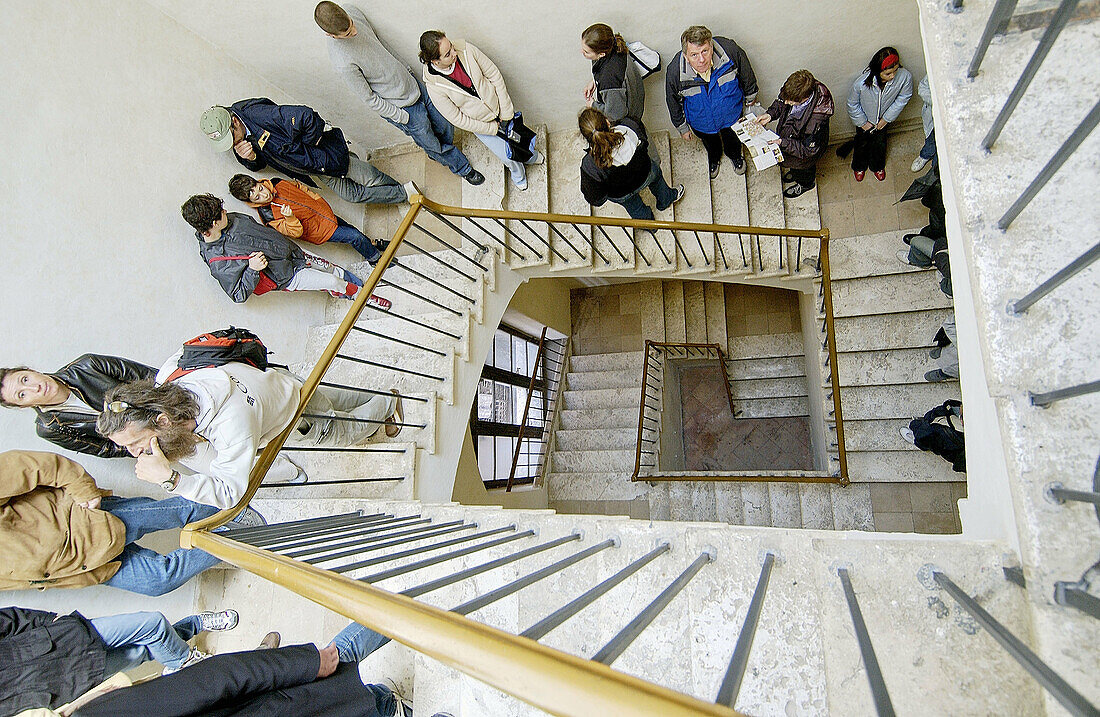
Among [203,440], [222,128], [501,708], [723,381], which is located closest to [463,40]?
[222,128]

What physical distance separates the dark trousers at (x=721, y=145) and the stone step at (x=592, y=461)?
12.0 feet

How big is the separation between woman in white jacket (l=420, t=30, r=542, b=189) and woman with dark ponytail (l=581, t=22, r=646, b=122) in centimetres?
92

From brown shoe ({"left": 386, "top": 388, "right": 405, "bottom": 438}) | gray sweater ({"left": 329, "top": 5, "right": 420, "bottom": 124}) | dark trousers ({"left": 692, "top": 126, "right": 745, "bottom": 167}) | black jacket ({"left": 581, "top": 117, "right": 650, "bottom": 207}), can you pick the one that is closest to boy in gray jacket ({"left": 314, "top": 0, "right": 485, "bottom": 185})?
gray sweater ({"left": 329, "top": 5, "right": 420, "bottom": 124})

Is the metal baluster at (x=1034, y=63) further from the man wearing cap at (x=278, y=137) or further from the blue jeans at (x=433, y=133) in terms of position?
the man wearing cap at (x=278, y=137)

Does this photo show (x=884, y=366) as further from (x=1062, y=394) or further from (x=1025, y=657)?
(x=1025, y=657)

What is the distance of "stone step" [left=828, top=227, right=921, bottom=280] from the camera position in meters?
4.75

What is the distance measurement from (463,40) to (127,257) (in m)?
3.01

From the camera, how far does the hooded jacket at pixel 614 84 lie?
4055 millimetres

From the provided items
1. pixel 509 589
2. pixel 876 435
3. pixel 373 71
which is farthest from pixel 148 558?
pixel 876 435

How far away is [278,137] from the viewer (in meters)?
4.52

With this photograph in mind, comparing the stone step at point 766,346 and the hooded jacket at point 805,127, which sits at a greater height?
the hooded jacket at point 805,127

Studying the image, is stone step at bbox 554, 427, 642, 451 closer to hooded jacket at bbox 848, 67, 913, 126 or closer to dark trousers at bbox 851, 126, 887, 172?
dark trousers at bbox 851, 126, 887, 172

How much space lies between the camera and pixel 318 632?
3.21 metres

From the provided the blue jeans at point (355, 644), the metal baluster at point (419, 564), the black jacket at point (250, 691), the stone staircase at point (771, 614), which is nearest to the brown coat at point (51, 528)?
the black jacket at point (250, 691)
